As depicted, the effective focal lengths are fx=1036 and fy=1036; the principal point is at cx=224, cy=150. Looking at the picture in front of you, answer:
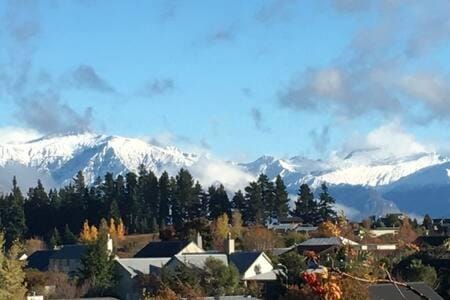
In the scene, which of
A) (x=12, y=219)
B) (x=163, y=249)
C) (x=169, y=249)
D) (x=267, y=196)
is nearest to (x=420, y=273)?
(x=169, y=249)

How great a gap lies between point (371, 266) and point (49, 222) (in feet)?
275

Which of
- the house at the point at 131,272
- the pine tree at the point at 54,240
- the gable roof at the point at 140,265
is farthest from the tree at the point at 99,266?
the pine tree at the point at 54,240

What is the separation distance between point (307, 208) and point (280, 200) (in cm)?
406

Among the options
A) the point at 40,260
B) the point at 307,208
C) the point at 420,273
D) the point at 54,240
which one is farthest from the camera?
the point at 307,208

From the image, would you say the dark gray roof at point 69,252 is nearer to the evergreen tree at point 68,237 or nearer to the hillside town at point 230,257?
the hillside town at point 230,257

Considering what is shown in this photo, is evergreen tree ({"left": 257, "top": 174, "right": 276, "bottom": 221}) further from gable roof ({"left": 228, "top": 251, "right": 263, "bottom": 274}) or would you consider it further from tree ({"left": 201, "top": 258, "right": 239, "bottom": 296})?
tree ({"left": 201, "top": 258, "right": 239, "bottom": 296})

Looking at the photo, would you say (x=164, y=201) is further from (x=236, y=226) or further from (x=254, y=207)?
(x=236, y=226)

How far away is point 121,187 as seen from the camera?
92.4 metres

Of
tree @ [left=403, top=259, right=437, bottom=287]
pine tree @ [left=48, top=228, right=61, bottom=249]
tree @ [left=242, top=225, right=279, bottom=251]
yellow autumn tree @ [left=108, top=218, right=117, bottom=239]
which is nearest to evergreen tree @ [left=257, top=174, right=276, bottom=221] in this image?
yellow autumn tree @ [left=108, top=218, right=117, bottom=239]

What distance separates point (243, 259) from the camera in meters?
51.6

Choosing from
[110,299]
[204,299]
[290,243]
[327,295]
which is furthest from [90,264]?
[327,295]

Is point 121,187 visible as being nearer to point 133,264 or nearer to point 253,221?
point 253,221

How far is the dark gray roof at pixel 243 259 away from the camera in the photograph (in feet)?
165

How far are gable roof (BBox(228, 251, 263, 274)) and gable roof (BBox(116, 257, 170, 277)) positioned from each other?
349 cm
